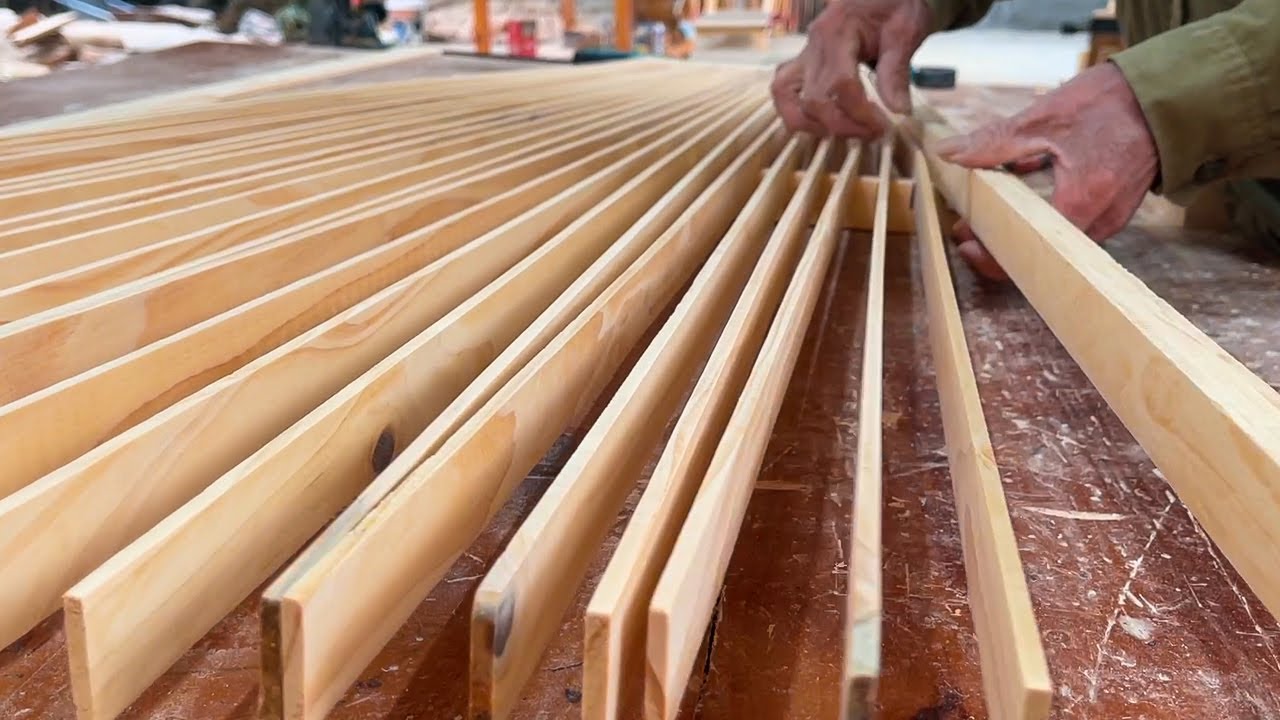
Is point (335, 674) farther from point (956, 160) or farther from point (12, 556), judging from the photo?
point (956, 160)

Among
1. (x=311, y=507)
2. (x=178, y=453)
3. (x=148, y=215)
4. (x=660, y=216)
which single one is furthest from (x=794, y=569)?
(x=148, y=215)

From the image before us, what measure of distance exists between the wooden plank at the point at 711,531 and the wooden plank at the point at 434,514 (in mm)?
177

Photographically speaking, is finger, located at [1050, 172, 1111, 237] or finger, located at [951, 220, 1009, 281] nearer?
finger, located at [1050, 172, 1111, 237]

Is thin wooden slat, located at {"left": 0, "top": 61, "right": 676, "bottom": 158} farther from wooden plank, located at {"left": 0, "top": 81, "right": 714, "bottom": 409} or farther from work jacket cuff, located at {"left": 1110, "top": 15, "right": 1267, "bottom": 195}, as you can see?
work jacket cuff, located at {"left": 1110, "top": 15, "right": 1267, "bottom": 195}

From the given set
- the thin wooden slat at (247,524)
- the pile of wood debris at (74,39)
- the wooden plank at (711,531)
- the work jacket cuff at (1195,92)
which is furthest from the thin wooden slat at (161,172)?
the pile of wood debris at (74,39)

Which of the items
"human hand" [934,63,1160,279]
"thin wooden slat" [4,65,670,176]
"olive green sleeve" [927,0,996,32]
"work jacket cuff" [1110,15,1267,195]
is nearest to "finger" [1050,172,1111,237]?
"human hand" [934,63,1160,279]

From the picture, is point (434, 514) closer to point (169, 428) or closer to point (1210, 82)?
point (169, 428)

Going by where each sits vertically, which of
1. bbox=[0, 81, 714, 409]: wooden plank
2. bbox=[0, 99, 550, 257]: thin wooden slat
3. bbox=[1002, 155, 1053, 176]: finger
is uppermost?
bbox=[1002, 155, 1053, 176]: finger

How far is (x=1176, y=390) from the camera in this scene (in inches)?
31.6

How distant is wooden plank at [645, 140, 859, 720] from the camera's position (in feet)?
1.86

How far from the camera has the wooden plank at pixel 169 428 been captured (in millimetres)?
654

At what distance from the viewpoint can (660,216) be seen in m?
1.48

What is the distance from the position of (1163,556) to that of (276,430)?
0.87 meters

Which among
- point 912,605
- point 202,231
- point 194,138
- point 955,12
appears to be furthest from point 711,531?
point 955,12
